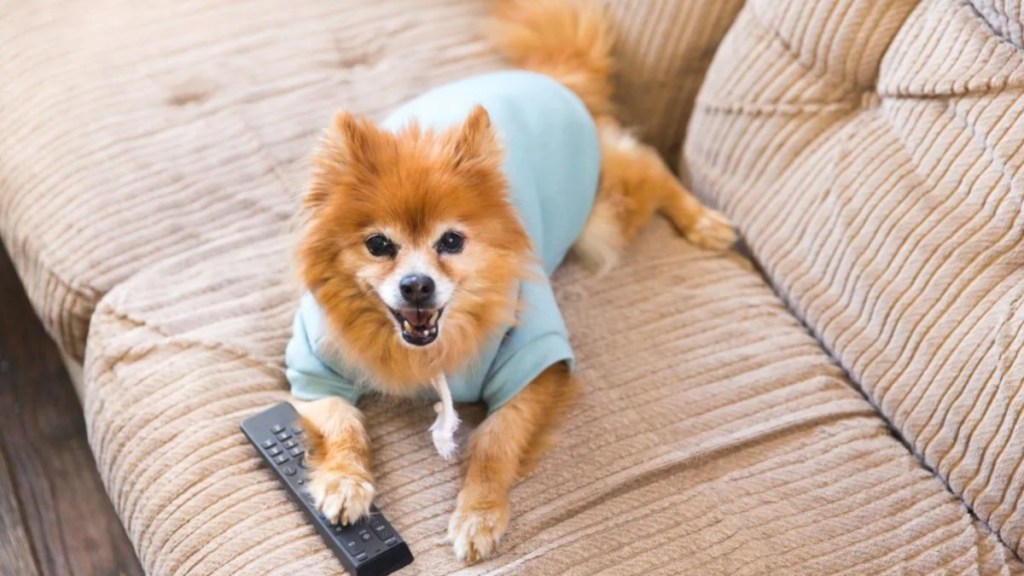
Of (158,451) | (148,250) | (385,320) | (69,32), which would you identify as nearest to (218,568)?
(158,451)

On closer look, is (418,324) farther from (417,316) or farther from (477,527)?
(477,527)

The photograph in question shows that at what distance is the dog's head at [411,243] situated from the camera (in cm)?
146

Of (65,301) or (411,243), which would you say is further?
(65,301)

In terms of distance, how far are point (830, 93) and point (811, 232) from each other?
0.92ft

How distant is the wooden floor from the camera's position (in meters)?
1.93

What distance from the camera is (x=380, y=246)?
4.89ft

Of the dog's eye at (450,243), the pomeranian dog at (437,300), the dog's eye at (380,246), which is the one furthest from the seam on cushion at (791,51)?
the dog's eye at (380,246)

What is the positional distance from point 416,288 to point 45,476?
116 centimetres

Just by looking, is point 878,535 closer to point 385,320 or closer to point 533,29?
point 385,320

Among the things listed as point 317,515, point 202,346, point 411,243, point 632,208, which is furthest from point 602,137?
point 317,515

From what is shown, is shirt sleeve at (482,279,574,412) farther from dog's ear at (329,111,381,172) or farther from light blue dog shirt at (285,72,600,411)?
dog's ear at (329,111,381,172)

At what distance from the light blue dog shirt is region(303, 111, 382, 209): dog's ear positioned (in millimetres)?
169

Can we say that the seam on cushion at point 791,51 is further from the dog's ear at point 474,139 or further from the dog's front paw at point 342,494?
the dog's front paw at point 342,494

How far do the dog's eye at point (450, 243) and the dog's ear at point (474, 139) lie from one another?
0.11m
